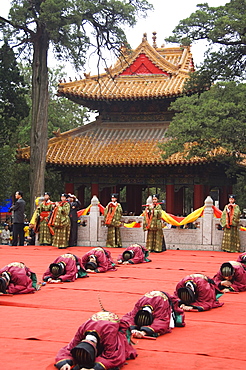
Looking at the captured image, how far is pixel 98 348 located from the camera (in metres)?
4.99

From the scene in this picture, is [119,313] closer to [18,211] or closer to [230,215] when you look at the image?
[230,215]

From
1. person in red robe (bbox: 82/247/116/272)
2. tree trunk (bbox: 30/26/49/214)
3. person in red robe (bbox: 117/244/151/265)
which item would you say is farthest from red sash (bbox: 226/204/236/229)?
tree trunk (bbox: 30/26/49/214)

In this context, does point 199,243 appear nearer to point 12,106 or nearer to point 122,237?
point 122,237

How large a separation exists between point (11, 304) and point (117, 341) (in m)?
2.97

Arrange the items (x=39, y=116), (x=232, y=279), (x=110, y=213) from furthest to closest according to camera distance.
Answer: (x=39, y=116) → (x=110, y=213) → (x=232, y=279)

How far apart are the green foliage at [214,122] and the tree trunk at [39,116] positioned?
4.86 metres

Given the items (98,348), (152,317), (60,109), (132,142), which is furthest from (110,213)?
(60,109)

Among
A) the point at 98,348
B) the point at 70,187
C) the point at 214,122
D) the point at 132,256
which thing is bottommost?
the point at 98,348

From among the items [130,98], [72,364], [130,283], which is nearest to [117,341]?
[72,364]

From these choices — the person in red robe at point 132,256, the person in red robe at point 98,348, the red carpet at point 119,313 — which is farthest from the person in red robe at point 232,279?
the person in red robe at point 98,348

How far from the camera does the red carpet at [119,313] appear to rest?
5199 millimetres

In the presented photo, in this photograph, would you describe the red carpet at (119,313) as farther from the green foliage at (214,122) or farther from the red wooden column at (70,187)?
the red wooden column at (70,187)

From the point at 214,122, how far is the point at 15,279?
35.4ft

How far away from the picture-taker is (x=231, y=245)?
1526cm
